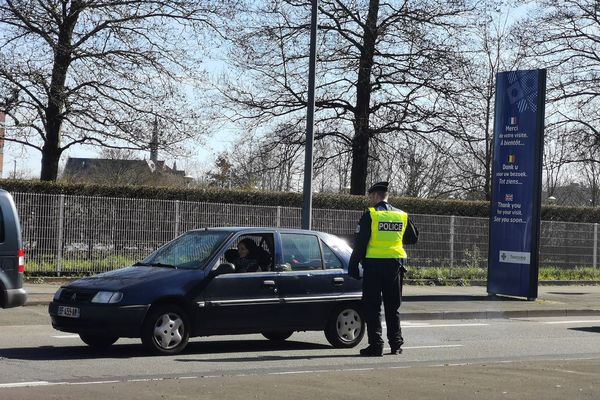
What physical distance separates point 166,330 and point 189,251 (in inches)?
46.1

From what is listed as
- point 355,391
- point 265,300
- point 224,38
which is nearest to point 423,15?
point 224,38

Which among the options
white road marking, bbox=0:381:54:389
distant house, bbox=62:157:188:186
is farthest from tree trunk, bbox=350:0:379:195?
white road marking, bbox=0:381:54:389

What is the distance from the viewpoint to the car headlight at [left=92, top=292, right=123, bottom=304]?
10.5m

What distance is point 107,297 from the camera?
10516mm

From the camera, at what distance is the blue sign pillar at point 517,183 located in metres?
20.9

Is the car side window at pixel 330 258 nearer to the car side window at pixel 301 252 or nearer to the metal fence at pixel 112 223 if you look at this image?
the car side window at pixel 301 252

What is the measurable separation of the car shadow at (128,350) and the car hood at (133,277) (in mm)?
776

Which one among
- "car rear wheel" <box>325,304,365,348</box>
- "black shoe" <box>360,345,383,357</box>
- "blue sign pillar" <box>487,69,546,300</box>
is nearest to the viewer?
"black shoe" <box>360,345,383,357</box>

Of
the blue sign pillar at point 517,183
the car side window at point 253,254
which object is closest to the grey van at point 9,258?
the car side window at point 253,254

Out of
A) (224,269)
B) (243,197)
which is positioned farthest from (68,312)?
(243,197)

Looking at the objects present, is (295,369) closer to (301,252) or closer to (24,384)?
(301,252)

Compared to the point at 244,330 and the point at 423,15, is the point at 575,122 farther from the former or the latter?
the point at 244,330

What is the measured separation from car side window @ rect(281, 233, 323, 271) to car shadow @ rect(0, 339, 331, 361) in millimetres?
1056

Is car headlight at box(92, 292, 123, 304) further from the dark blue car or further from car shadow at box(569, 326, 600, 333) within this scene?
car shadow at box(569, 326, 600, 333)
